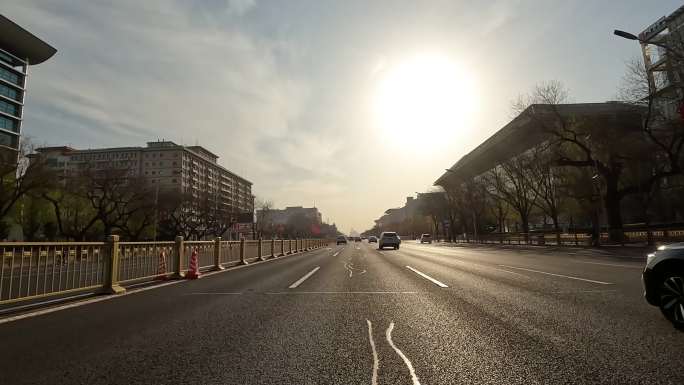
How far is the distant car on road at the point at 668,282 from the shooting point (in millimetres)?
5164

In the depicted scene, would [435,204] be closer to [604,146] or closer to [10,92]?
[604,146]

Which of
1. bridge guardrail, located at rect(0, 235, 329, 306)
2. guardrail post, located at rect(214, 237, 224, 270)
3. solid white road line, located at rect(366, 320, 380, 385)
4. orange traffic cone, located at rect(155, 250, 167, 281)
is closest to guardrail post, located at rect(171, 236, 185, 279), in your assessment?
bridge guardrail, located at rect(0, 235, 329, 306)

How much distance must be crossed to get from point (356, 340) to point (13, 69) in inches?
3921

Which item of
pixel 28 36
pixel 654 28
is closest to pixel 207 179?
pixel 28 36

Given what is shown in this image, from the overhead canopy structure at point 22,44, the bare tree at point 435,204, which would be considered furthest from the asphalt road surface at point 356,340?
the overhead canopy structure at point 22,44

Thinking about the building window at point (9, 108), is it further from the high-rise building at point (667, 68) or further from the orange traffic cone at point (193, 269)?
the high-rise building at point (667, 68)

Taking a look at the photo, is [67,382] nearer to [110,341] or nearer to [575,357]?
[110,341]

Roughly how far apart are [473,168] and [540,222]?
22.5 m

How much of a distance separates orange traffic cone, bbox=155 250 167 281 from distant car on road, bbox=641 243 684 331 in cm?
1276

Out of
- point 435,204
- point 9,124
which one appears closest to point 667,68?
point 435,204

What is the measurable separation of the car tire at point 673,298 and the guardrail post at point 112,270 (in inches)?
436

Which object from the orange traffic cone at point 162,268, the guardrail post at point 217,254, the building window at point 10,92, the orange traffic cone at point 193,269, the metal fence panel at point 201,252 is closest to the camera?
the orange traffic cone at point 162,268

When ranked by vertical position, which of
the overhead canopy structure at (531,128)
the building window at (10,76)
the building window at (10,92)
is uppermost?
the building window at (10,76)

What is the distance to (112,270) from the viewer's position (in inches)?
397
